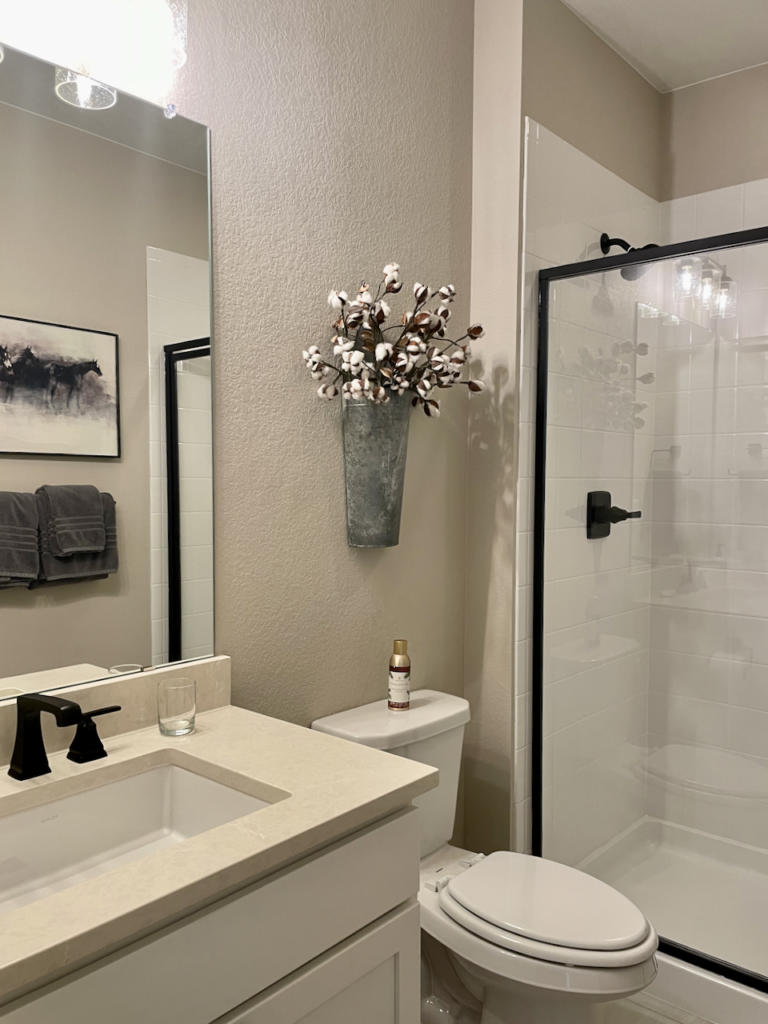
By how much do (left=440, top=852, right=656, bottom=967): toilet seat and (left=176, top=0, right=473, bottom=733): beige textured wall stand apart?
19.6 inches

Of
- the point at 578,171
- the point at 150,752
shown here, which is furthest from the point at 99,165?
the point at 578,171

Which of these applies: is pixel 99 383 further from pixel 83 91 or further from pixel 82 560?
pixel 83 91

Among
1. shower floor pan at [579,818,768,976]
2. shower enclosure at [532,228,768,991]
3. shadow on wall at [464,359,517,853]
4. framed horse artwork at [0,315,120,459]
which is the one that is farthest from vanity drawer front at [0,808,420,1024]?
shower floor pan at [579,818,768,976]

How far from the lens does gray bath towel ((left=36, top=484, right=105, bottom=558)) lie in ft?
4.29

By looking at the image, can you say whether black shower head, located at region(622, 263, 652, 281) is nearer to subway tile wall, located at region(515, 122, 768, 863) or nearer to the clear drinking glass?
subway tile wall, located at region(515, 122, 768, 863)

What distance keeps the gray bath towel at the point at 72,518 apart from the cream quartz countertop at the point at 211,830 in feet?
1.11

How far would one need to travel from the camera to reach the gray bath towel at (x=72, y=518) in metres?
1.31

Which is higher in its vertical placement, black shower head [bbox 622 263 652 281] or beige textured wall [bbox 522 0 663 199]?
beige textured wall [bbox 522 0 663 199]

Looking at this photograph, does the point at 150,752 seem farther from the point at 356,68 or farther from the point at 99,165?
the point at 356,68

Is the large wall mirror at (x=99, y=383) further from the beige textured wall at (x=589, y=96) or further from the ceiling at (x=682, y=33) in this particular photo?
the ceiling at (x=682, y=33)

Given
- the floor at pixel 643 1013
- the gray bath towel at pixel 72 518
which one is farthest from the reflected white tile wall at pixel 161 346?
the floor at pixel 643 1013

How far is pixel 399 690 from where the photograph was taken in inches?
73.0

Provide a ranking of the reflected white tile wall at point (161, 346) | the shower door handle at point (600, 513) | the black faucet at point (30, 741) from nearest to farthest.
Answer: the black faucet at point (30, 741) < the reflected white tile wall at point (161, 346) < the shower door handle at point (600, 513)

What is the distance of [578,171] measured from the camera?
2344mm
